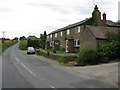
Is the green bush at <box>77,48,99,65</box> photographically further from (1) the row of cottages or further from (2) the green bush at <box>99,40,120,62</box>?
(1) the row of cottages

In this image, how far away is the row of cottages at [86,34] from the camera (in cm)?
2919

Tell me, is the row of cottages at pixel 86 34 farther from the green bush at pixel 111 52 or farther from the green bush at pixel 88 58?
the green bush at pixel 88 58

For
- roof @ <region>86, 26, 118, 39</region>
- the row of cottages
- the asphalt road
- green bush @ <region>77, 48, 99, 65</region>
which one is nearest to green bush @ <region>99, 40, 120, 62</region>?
green bush @ <region>77, 48, 99, 65</region>

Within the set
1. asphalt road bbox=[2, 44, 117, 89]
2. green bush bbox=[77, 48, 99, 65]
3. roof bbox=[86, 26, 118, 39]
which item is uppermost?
roof bbox=[86, 26, 118, 39]

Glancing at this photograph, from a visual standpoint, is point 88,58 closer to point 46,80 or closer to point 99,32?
point 99,32

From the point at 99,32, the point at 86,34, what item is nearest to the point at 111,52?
the point at 99,32

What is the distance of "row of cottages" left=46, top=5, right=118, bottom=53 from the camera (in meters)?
29.2

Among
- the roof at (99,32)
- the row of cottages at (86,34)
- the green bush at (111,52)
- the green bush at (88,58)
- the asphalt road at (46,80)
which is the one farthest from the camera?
the row of cottages at (86,34)

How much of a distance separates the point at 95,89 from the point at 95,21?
103 ft

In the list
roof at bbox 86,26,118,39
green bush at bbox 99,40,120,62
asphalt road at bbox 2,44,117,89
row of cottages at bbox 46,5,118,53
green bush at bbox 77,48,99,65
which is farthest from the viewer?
row of cottages at bbox 46,5,118,53

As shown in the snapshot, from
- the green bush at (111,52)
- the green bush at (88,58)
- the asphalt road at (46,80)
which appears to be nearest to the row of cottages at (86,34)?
the green bush at (111,52)

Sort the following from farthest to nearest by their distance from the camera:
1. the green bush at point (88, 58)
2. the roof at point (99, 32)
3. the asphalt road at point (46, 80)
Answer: the roof at point (99, 32) < the green bush at point (88, 58) < the asphalt road at point (46, 80)

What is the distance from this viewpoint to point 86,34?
31.6m

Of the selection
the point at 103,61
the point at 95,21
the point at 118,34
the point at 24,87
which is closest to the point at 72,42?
the point at 95,21
